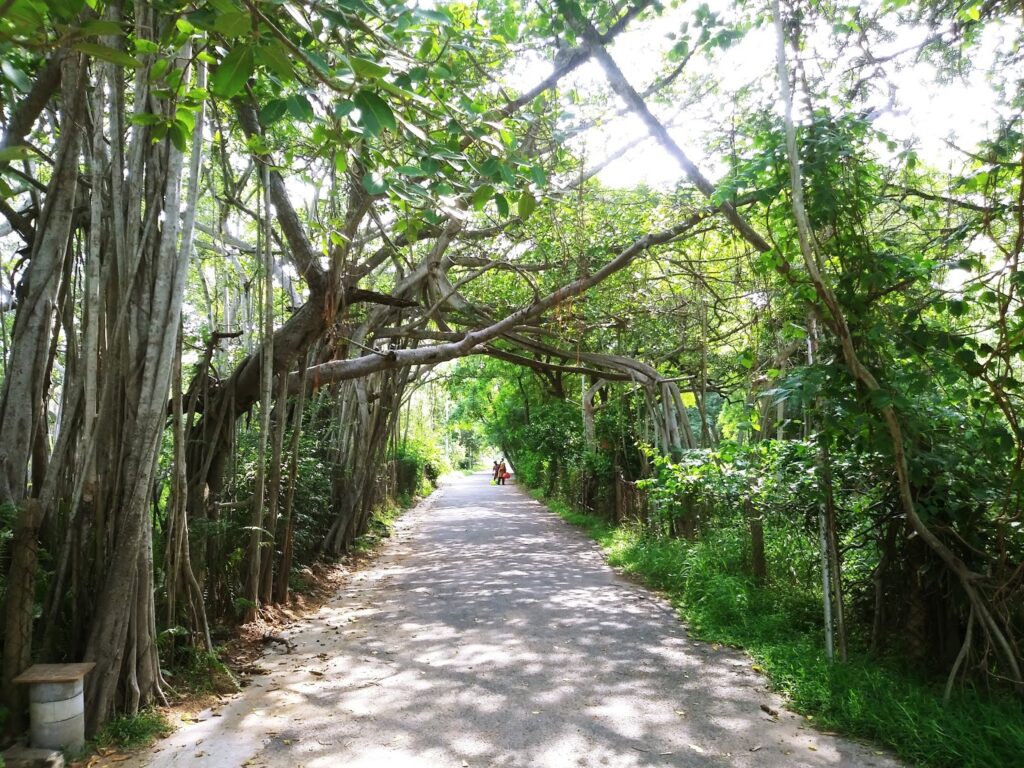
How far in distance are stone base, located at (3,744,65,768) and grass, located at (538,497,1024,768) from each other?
3709mm

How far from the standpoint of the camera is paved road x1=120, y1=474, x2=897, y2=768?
3346 millimetres

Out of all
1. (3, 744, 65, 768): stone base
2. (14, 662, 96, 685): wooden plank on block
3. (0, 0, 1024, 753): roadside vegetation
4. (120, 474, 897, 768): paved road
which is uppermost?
(0, 0, 1024, 753): roadside vegetation

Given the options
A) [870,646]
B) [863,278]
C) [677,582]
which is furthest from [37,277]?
[677,582]

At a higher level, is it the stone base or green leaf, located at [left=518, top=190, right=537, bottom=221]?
green leaf, located at [left=518, top=190, right=537, bottom=221]

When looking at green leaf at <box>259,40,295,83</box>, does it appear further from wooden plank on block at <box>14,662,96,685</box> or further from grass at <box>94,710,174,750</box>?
grass at <box>94,710,174,750</box>

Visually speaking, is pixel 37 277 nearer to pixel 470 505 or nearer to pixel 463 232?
pixel 463 232

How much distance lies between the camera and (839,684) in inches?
155

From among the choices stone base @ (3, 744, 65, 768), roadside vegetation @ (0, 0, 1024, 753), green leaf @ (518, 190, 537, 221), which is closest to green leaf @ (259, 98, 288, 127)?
roadside vegetation @ (0, 0, 1024, 753)

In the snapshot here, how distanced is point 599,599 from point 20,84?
6.39 meters

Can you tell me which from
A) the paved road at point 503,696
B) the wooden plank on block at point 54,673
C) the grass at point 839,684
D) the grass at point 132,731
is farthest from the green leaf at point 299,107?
the grass at point 839,684

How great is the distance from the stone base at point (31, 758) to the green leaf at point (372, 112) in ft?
9.79

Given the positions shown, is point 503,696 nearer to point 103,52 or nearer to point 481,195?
point 481,195

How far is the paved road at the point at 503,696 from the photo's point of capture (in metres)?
3.35

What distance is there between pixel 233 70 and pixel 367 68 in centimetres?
40
